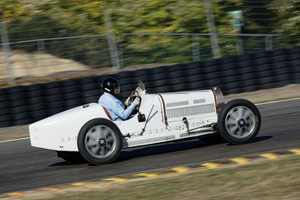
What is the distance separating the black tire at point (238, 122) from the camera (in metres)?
7.45

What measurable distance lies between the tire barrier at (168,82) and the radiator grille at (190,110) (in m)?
5.08

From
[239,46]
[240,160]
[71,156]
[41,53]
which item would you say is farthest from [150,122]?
[239,46]

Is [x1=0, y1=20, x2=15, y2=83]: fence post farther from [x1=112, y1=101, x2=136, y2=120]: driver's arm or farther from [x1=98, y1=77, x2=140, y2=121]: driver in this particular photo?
[x1=112, y1=101, x2=136, y2=120]: driver's arm

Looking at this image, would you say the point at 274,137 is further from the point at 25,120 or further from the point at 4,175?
the point at 25,120

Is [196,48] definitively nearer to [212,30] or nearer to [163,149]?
[212,30]

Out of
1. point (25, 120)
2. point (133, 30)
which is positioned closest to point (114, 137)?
point (25, 120)

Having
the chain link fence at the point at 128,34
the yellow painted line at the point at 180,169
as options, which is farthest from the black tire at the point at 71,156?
the chain link fence at the point at 128,34

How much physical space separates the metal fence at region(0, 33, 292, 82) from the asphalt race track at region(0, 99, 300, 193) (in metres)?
4.43

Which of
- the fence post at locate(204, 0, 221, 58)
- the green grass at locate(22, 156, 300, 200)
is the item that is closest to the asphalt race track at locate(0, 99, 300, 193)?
the green grass at locate(22, 156, 300, 200)

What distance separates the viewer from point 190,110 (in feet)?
25.5

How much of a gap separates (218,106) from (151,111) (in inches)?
43.2

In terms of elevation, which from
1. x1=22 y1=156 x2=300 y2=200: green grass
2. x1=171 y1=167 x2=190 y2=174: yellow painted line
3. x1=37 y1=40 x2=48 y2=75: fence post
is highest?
x1=37 y1=40 x2=48 y2=75: fence post

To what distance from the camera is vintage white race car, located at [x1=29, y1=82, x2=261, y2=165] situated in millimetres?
7180

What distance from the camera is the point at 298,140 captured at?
761 centimetres
